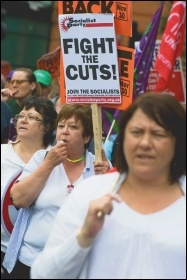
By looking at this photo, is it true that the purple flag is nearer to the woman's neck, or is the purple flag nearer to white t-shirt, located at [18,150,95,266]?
the woman's neck

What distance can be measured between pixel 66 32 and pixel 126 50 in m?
0.48

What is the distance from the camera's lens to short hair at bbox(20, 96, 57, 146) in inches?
262

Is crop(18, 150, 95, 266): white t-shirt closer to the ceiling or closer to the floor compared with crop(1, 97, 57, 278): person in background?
closer to the floor

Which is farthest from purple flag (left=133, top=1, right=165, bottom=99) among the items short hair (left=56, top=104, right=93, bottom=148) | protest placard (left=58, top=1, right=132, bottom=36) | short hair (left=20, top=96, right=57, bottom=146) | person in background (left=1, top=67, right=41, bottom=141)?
short hair (left=56, top=104, right=93, bottom=148)

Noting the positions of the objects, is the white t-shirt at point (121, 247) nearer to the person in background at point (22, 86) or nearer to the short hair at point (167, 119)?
the short hair at point (167, 119)

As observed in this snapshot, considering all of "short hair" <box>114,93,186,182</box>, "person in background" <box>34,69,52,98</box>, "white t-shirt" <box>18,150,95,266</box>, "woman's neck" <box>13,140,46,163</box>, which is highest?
"person in background" <box>34,69,52,98</box>

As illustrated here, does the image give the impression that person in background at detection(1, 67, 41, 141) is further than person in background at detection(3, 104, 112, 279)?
Yes

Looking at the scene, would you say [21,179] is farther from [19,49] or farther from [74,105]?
[19,49]

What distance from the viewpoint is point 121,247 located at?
3.54 meters

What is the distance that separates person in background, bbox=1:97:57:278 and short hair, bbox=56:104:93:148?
63cm

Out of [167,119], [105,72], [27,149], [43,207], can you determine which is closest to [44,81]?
[27,149]

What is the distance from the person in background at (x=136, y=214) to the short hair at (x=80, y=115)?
7.28ft

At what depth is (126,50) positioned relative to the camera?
21.1 ft

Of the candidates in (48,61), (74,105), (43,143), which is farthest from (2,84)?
(74,105)
